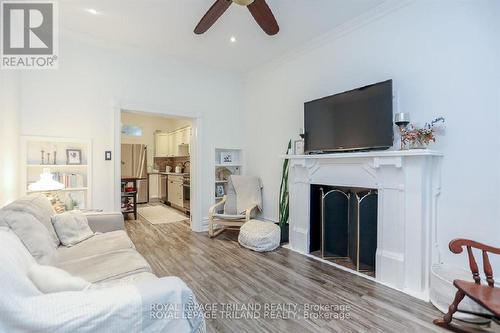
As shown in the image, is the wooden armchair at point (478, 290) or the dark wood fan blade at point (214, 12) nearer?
the wooden armchair at point (478, 290)

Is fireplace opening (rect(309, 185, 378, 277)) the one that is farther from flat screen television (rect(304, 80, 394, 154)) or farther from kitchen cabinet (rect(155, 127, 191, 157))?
kitchen cabinet (rect(155, 127, 191, 157))

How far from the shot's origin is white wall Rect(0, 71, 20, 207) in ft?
8.71

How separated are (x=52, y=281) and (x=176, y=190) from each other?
5833 mm

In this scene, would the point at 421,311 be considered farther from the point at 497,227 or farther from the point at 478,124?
the point at 478,124

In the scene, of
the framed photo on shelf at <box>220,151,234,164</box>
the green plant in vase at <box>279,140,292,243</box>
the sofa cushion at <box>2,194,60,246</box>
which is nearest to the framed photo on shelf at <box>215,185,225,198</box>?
the framed photo on shelf at <box>220,151,234,164</box>

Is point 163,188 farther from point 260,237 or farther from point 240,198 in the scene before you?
point 260,237

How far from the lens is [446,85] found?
247 cm

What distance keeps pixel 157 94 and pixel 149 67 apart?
0.44 metres

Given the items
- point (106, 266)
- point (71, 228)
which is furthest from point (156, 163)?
point (106, 266)

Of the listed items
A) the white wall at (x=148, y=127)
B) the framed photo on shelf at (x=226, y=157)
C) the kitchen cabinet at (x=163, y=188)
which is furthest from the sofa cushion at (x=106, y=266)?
the white wall at (x=148, y=127)

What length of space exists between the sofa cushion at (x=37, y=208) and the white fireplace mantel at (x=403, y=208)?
9.88 ft

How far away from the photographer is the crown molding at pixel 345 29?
2.84m

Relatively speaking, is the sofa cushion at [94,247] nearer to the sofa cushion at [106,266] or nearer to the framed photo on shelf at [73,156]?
the sofa cushion at [106,266]

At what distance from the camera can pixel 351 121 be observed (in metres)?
3.05
